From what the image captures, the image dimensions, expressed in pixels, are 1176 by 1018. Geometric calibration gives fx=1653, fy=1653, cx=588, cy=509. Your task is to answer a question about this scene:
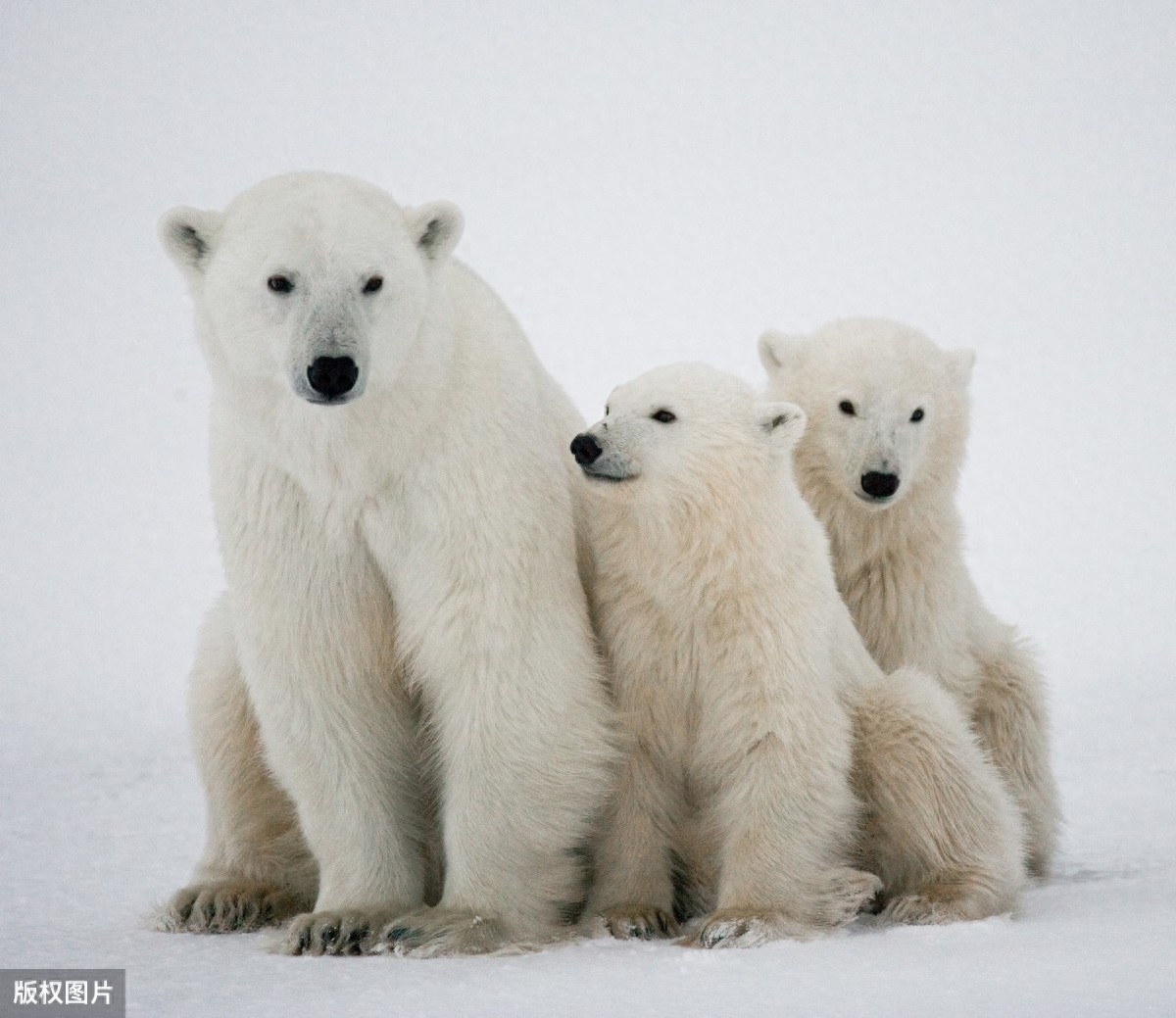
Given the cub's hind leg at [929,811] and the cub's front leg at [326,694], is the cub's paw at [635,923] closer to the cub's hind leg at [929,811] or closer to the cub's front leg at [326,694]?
the cub's front leg at [326,694]

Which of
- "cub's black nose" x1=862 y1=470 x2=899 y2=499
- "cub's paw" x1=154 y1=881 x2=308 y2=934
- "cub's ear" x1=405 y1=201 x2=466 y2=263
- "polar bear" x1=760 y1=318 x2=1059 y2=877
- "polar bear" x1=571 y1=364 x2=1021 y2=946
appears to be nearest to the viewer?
"cub's ear" x1=405 y1=201 x2=466 y2=263

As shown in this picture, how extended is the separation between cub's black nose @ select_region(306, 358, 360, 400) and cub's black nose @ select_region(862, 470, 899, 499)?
2.00m

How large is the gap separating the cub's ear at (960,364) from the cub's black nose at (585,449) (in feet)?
6.14

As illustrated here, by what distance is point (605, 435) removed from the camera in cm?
455

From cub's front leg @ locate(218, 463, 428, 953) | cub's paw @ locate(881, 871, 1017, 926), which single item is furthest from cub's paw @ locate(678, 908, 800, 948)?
cub's front leg @ locate(218, 463, 428, 953)

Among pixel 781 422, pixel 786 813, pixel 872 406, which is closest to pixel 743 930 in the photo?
pixel 786 813

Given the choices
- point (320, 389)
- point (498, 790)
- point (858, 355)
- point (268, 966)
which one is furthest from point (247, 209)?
point (858, 355)

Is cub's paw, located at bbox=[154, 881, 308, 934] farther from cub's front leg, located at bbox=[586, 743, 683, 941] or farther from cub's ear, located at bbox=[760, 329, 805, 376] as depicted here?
cub's ear, located at bbox=[760, 329, 805, 376]

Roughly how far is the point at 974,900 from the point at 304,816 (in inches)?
73.8

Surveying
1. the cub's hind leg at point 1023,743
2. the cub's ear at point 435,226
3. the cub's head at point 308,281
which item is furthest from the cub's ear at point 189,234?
the cub's hind leg at point 1023,743

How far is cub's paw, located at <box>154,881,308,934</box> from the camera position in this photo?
190 inches

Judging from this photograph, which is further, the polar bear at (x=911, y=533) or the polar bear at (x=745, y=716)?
the polar bear at (x=911, y=533)

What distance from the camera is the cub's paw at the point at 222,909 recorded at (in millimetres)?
4824

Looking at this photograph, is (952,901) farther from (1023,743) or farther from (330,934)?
(330,934)
